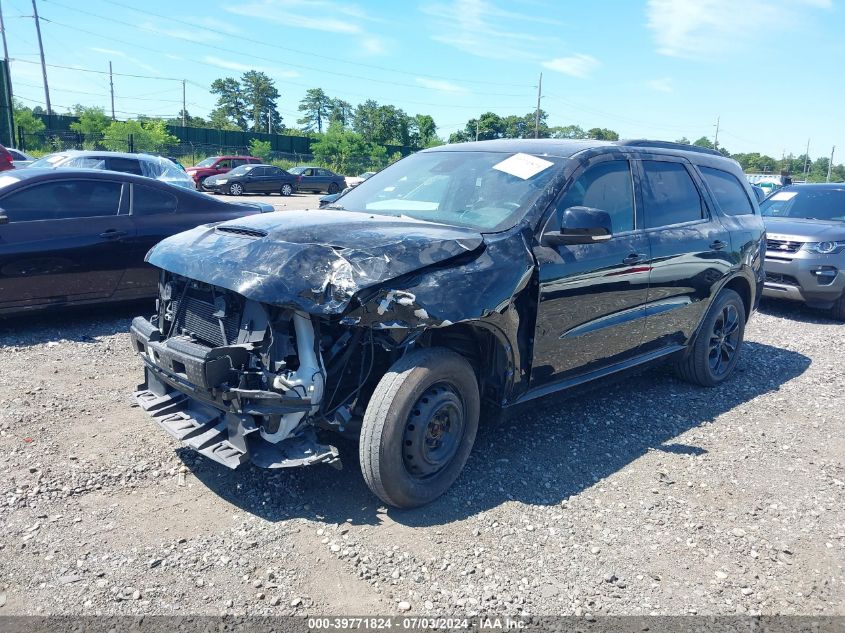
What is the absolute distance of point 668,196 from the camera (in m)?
4.92

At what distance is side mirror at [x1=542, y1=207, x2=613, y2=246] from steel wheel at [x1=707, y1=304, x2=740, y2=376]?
7.57 ft

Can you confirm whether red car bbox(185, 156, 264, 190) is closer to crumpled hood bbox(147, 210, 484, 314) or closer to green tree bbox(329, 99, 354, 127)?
crumpled hood bbox(147, 210, 484, 314)

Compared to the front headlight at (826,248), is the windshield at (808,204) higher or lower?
Result: higher

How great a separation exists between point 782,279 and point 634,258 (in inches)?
219

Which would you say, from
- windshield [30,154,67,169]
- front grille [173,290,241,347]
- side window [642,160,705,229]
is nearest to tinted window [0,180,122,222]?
front grille [173,290,241,347]

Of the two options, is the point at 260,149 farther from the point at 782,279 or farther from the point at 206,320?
the point at 206,320

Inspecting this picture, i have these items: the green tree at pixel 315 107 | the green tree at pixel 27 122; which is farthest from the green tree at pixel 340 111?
the green tree at pixel 27 122

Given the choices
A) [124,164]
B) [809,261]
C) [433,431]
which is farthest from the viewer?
[124,164]

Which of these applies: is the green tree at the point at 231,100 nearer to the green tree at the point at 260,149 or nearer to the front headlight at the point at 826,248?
the green tree at the point at 260,149

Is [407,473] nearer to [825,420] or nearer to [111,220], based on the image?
[825,420]

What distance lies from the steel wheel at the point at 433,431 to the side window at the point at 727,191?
3.37 metres

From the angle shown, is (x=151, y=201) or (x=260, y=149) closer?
(x=151, y=201)

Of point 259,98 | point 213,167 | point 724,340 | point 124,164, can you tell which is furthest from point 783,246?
point 259,98

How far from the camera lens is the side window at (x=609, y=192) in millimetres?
4129
